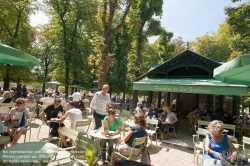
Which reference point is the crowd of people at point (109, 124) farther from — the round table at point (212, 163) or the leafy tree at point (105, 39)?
the leafy tree at point (105, 39)

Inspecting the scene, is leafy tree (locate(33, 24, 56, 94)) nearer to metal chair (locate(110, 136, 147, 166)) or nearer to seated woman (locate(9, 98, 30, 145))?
seated woman (locate(9, 98, 30, 145))

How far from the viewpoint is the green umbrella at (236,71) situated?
3119mm

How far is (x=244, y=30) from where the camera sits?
38.6ft

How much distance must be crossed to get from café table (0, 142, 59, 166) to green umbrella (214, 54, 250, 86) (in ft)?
11.8

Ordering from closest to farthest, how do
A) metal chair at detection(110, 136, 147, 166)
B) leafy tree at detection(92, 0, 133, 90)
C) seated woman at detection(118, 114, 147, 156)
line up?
metal chair at detection(110, 136, 147, 166)
seated woman at detection(118, 114, 147, 156)
leafy tree at detection(92, 0, 133, 90)

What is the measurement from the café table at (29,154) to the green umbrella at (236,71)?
358 cm

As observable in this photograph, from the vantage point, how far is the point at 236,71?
4.23 m

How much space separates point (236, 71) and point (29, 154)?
478 cm

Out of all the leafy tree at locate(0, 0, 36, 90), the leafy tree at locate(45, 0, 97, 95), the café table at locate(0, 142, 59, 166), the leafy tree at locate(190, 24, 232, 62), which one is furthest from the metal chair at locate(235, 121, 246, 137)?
the leafy tree at locate(190, 24, 232, 62)

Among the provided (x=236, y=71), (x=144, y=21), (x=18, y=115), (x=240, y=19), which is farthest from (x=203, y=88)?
(x=144, y=21)

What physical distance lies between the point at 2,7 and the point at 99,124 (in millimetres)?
11772

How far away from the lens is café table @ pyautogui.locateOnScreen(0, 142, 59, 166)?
2447 millimetres

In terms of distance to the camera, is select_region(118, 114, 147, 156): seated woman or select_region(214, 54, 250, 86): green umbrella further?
select_region(118, 114, 147, 156): seated woman

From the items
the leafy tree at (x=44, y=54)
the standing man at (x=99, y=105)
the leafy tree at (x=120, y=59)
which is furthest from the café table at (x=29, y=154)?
the leafy tree at (x=44, y=54)
